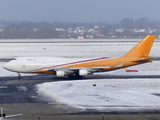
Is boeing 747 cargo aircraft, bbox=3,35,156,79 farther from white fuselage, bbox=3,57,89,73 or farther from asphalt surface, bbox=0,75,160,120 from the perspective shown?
asphalt surface, bbox=0,75,160,120

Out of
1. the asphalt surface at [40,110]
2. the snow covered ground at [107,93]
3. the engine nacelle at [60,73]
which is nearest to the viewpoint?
the asphalt surface at [40,110]

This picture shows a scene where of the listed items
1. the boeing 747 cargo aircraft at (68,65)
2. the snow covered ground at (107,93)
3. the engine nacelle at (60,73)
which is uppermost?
the boeing 747 cargo aircraft at (68,65)

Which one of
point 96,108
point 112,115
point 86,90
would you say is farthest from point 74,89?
point 112,115

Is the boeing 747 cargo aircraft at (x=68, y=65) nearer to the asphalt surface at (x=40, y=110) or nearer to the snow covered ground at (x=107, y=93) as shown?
the snow covered ground at (x=107, y=93)

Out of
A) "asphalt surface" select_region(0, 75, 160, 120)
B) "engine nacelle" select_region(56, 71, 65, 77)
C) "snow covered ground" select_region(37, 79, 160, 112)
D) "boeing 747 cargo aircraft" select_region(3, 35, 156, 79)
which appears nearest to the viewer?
"asphalt surface" select_region(0, 75, 160, 120)

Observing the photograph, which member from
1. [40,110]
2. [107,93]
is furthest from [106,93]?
[40,110]

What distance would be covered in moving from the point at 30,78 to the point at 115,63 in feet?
38.7

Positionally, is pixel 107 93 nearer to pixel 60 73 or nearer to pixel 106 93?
pixel 106 93

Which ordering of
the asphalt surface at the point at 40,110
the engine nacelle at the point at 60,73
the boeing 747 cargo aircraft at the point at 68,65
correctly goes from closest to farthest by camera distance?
the asphalt surface at the point at 40,110
the engine nacelle at the point at 60,73
the boeing 747 cargo aircraft at the point at 68,65

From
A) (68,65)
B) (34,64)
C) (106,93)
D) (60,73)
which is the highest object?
(34,64)

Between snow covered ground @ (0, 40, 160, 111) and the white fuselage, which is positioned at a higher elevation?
the white fuselage

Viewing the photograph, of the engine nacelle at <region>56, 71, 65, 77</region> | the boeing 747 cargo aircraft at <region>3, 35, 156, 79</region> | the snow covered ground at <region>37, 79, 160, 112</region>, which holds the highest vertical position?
the boeing 747 cargo aircraft at <region>3, 35, 156, 79</region>

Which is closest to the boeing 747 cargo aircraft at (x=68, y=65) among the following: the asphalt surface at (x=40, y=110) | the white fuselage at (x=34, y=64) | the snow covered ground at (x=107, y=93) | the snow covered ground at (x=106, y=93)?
the white fuselage at (x=34, y=64)

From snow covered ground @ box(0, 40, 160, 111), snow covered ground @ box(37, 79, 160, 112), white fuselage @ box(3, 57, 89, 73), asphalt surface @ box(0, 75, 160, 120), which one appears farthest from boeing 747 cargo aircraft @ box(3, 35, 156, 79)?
asphalt surface @ box(0, 75, 160, 120)
